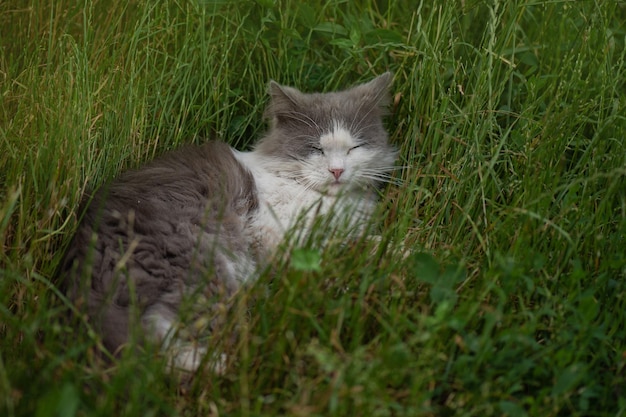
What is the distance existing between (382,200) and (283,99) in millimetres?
612

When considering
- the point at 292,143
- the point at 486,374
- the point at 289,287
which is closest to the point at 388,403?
the point at 486,374

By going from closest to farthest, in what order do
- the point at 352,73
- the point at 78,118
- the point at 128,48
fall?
→ the point at 78,118, the point at 128,48, the point at 352,73

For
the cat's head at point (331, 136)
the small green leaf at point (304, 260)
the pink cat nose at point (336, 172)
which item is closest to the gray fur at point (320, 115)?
the cat's head at point (331, 136)

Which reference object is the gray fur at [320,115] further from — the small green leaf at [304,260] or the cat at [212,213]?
the small green leaf at [304,260]

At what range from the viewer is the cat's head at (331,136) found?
10.2 ft

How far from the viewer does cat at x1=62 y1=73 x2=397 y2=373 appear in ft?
7.48

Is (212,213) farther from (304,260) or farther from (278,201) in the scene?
(304,260)

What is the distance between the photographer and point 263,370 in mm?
2135

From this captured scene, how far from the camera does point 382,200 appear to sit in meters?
3.14

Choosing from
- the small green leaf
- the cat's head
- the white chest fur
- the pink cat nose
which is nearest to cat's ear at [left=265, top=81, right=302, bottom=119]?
the cat's head

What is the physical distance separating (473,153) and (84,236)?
5.02 feet

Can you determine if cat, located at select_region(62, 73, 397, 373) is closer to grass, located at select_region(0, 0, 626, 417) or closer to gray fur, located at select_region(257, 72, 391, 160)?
gray fur, located at select_region(257, 72, 391, 160)

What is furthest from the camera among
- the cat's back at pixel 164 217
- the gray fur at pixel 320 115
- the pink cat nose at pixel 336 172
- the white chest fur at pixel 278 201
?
the gray fur at pixel 320 115

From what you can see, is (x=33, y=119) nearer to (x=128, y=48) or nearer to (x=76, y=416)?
(x=128, y=48)
